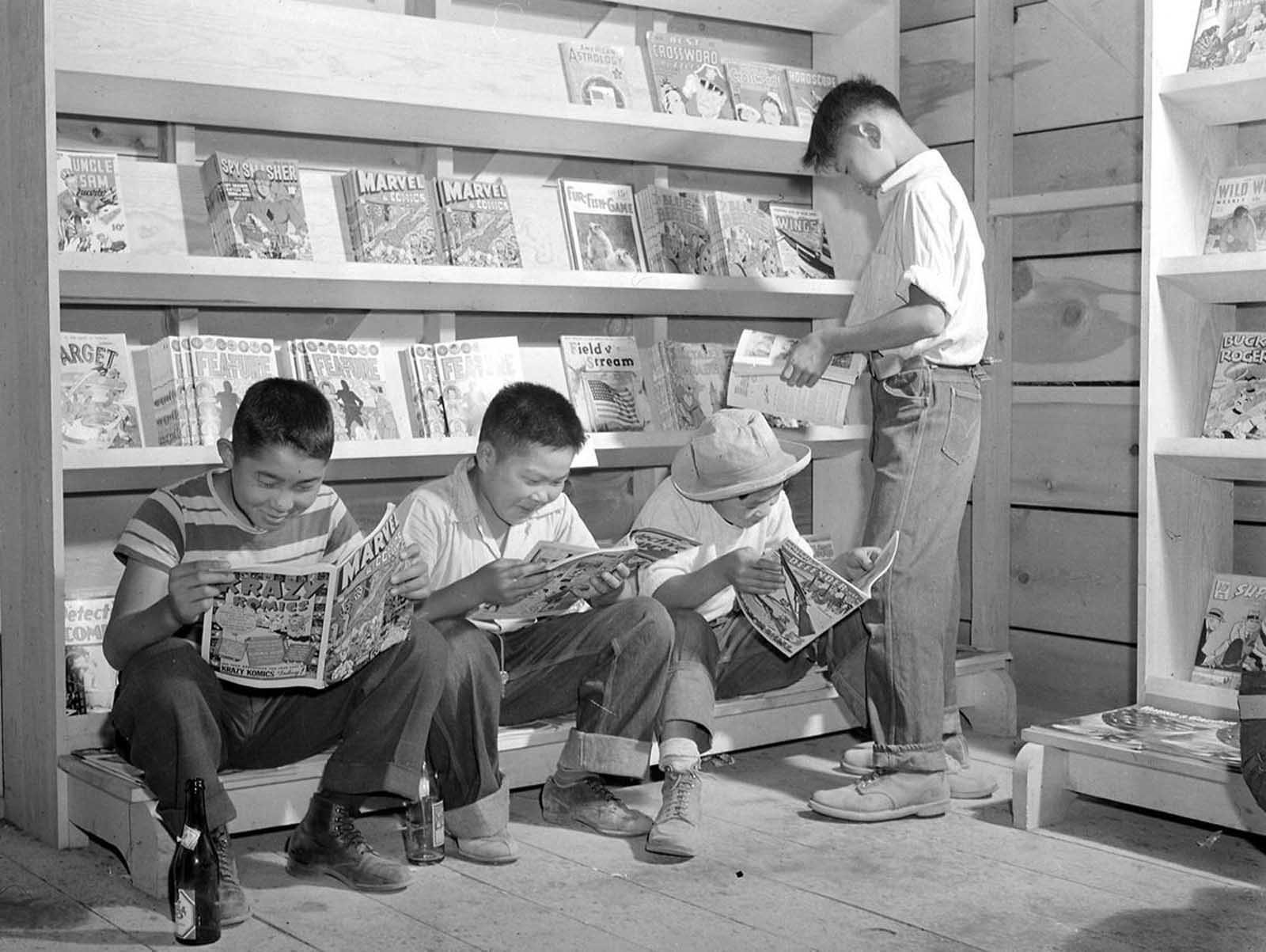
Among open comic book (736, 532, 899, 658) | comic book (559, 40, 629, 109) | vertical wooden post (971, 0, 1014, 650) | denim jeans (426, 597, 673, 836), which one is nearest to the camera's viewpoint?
denim jeans (426, 597, 673, 836)

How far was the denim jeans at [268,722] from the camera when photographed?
94.0 inches

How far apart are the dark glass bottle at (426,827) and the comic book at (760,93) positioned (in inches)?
74.7

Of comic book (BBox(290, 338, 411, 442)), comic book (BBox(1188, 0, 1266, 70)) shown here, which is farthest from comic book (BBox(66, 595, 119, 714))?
comic book (BBox(1188, 0, 1266, 70))

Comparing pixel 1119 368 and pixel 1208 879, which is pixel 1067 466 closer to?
pixel 1119 368

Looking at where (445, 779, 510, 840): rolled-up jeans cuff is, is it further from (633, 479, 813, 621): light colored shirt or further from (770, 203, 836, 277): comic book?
(770, 203, 836, 277): comic book

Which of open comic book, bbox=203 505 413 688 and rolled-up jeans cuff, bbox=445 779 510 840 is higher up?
open comic book, bbox=203 505 413 688

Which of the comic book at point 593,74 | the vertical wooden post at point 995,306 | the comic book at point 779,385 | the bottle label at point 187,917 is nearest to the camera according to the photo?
the bottle label at point 187,917

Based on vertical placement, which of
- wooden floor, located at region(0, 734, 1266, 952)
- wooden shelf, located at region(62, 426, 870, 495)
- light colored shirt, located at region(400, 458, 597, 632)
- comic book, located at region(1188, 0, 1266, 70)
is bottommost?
wooden floor, located at region(0, 734, 1266, 952)

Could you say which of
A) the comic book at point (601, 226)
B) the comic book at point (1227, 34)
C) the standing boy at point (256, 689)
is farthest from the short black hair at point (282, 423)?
the comic book at point (1227, 34)

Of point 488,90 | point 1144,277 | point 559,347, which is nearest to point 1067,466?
point 1144,277

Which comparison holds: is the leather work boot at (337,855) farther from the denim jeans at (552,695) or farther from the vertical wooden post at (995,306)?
the vertical wooden post at (995,306)

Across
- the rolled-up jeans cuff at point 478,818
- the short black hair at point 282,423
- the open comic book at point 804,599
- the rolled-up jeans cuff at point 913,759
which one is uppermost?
the short black hair at point 282,423

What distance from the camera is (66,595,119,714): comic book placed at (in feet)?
9.71

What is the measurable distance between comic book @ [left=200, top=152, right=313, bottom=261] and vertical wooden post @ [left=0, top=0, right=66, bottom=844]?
39 cm
